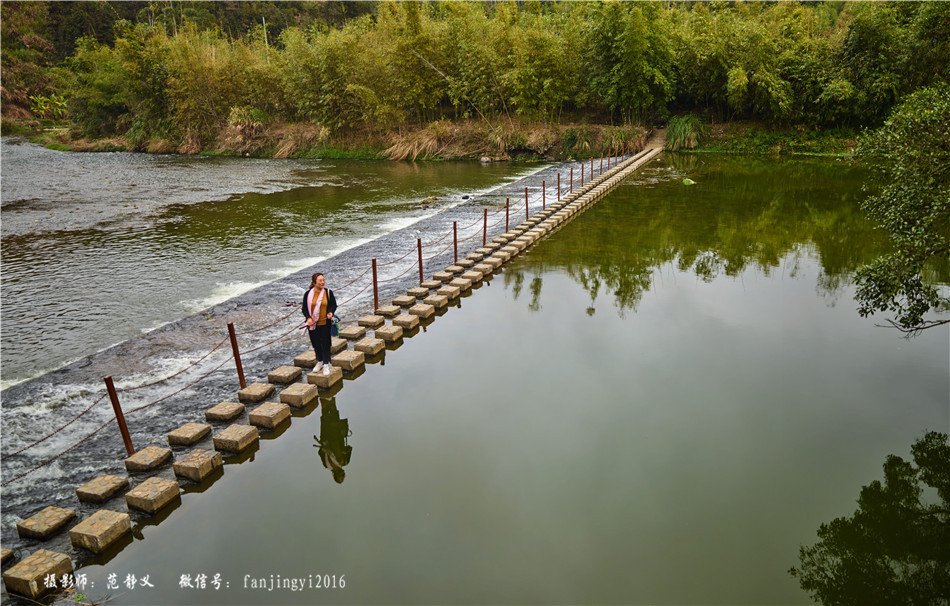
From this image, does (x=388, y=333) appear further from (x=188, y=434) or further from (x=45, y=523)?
(x=45, y=523)

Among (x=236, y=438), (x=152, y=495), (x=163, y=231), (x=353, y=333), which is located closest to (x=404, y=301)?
(x=353, y=333)

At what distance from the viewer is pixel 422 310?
854cm

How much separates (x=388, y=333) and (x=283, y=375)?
5.30 ft

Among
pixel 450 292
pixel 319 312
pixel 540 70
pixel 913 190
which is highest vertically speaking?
pixel 540 70

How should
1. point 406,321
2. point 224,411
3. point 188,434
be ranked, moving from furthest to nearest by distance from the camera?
point 406,321 < point 224,411 < point 188,434

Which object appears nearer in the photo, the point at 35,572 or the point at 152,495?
the point at 35,572

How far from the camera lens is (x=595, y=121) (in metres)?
33.1

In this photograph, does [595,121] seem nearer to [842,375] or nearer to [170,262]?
[170,262]

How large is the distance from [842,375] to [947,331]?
96.2 inches

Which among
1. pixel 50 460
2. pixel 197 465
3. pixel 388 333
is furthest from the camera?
pixel 388 333

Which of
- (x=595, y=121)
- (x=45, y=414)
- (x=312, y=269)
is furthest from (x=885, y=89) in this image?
(x=45, y=414)

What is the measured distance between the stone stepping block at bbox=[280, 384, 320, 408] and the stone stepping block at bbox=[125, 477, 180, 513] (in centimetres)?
159

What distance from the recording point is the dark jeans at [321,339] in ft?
21.3

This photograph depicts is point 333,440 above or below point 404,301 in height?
below
